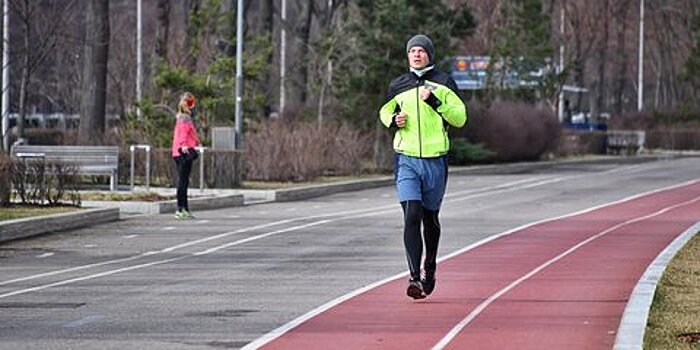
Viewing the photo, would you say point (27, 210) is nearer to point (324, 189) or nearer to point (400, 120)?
point (324, 189)

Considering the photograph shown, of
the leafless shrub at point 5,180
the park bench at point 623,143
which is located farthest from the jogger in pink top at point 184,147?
the park bench at point 623,143

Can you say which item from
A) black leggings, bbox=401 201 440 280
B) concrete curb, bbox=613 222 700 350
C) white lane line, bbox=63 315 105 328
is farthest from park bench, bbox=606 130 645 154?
white lane line, bbox=63 315 105 328

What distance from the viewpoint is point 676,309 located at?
13703mm

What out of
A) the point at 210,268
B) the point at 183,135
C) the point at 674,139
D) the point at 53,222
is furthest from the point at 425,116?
the point at 674,139

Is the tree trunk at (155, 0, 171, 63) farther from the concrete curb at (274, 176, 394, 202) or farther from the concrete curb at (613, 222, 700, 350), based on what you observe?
the concrete curb at (613, 222, 700, 350)

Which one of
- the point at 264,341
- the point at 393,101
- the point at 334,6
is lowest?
the point at 264,341

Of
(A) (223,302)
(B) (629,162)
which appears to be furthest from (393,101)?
(B) (629,162)

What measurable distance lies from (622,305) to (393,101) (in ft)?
8.46

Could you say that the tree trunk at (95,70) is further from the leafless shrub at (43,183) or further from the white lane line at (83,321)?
the white lane line at (83,321)

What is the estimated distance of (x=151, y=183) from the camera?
34.7 m

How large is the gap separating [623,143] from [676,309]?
56.7 m

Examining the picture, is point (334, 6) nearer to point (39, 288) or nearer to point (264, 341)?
point (39, 288)

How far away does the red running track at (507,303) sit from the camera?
40.3 ft

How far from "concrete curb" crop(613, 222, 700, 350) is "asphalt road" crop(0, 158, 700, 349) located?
2.64m
